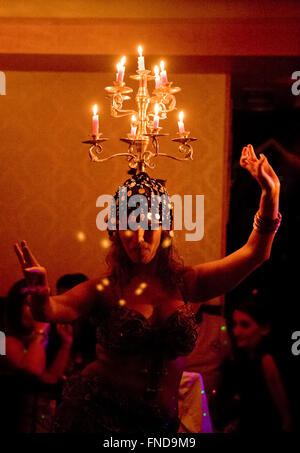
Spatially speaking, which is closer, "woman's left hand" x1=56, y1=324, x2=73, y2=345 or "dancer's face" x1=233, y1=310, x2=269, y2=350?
"dancer's face" x1=233, y1=310, x2=269, y2=350

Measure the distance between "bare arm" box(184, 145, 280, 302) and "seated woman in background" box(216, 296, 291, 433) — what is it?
1.22 ft

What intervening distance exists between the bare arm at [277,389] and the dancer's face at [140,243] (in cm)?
66

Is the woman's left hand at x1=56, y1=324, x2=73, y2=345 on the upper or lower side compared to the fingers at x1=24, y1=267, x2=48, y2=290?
lower

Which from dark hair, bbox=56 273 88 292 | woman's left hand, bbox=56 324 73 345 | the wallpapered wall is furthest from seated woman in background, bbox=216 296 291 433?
the wallpapered wall

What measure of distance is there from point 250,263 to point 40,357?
112cm

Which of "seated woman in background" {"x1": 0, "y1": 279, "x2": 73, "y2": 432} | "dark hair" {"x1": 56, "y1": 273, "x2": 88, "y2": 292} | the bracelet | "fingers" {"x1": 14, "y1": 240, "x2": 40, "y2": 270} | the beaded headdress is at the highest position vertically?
the beaded headdress

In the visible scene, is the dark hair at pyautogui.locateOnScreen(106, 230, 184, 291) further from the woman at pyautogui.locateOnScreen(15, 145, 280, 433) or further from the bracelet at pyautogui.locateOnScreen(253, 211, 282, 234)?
the bracelet at pyautogui.locateOnScreen(253, 211, 282, 234)

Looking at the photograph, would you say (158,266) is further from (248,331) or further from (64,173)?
(64,173)

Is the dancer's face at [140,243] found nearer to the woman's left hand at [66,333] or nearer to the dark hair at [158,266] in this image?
the dark hair at [158,266]

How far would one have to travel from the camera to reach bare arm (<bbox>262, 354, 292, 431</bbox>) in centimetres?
182

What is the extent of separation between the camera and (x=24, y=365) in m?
2.20

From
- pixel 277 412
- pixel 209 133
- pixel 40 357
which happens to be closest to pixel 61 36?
pixel 209 133

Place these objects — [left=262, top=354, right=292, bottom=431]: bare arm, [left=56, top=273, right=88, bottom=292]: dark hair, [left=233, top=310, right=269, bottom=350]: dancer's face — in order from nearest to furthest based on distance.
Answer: [left=262, top=354, right=292, bottom=431]: bare arm, [left=233, top=310, right=269, bottom=350]: dancer's face, [left=56, top=273, right=88, bottom=292]: dark hair

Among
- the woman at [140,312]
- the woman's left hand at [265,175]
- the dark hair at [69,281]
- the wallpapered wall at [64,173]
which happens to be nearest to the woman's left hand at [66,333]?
the dark hair at [69,281]
